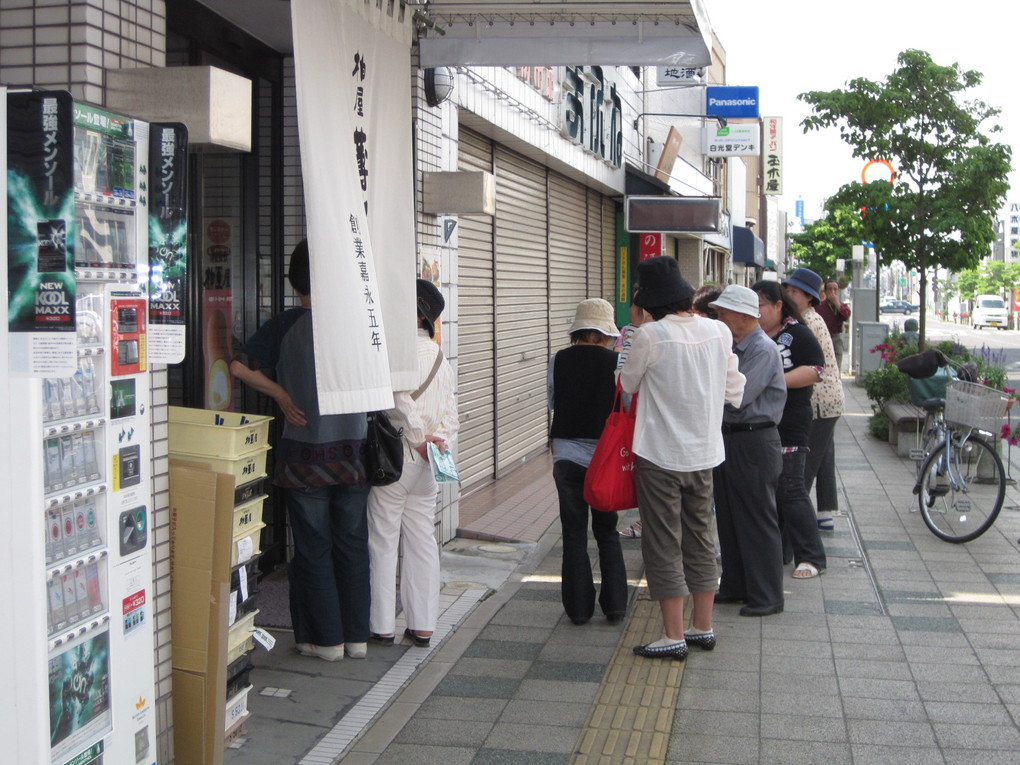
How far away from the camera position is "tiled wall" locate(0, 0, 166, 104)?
3385mm

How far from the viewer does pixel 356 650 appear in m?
5.24

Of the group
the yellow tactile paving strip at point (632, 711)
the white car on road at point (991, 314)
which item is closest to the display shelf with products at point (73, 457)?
the yellow tactile paving strip at point (632, 711)

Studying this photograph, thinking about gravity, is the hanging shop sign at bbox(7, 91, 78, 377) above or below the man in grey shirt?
above

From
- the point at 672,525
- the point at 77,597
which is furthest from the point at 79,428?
the point at 672,525

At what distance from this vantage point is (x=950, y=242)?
46.4 ft

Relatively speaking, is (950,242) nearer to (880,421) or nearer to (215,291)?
(880,421)

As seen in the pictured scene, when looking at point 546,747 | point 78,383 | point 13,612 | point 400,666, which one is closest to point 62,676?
point 13,612

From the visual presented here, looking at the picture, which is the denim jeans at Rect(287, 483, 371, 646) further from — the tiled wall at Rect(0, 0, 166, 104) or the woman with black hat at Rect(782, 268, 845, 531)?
the woman with black hat at Rect(782, 268, 845, 531)

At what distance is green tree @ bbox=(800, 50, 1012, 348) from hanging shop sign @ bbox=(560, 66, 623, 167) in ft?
8.43

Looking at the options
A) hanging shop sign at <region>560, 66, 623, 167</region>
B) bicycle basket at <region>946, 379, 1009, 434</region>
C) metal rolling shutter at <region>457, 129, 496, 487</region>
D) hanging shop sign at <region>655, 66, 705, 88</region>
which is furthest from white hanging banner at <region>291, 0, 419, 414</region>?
hanging shop sign at <region>655, 66, 705, 88</region>

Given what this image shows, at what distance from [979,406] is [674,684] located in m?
3.86

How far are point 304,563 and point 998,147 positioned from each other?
11.3 m

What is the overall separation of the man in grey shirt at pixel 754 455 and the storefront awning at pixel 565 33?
4.45ft

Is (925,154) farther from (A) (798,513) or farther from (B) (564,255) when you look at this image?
(A) (798,513)
